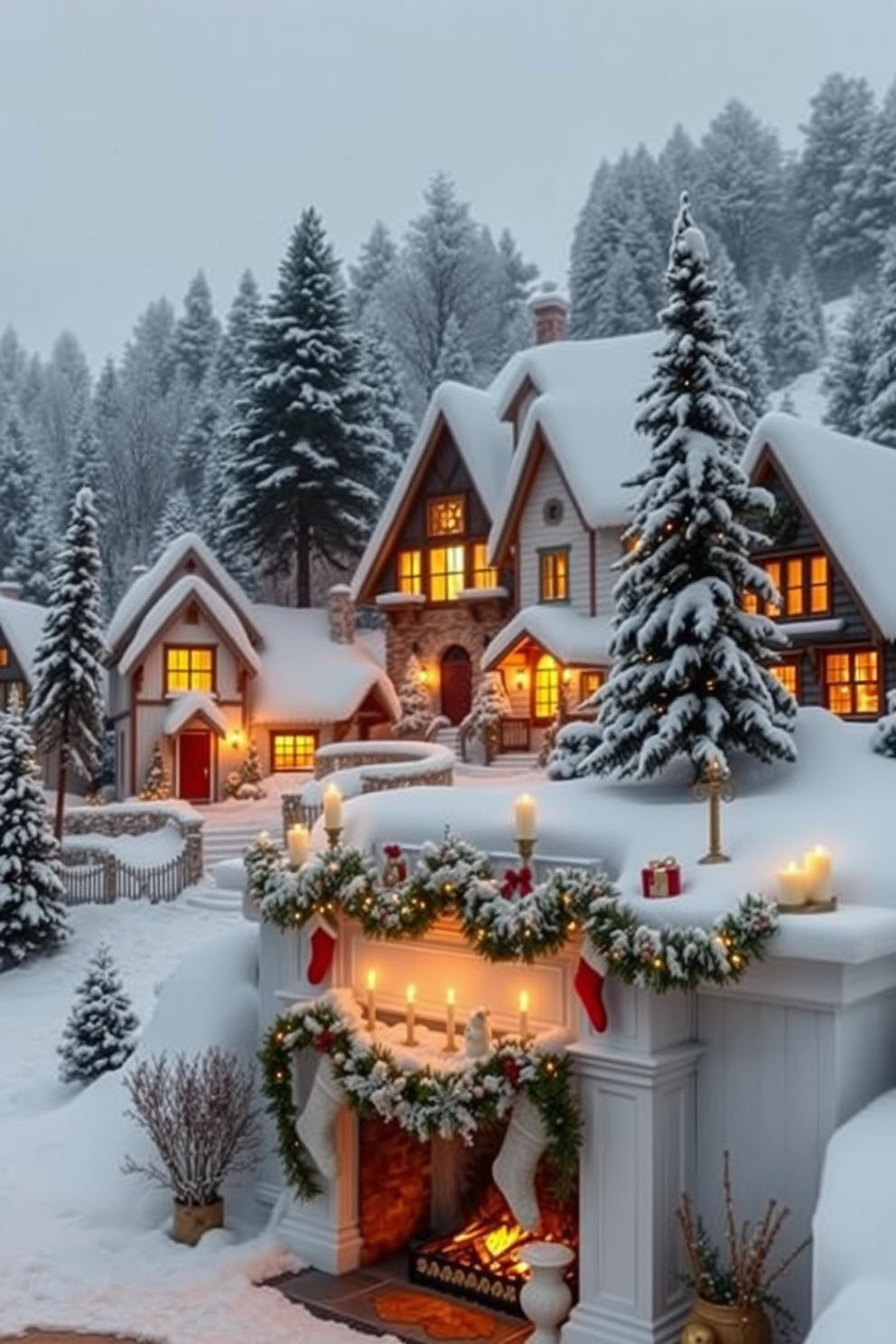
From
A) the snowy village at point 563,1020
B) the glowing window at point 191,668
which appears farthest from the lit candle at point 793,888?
the glowing window at point 191,668

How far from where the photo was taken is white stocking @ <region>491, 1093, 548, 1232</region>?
8820 mm

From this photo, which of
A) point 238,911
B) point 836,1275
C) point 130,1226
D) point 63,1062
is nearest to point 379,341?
point 238,911

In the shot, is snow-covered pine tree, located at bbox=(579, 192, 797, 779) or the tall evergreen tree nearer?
snow-covered pine tree, located at bbox=(579, 192, 797, 779)

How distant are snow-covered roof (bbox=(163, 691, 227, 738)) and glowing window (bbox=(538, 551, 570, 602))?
8760 mm

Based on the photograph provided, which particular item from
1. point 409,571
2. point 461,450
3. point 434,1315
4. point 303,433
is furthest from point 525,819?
point 303,433

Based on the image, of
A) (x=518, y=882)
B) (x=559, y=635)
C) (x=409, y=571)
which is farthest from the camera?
(x=409, y=571)

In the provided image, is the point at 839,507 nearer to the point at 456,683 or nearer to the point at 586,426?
the point at 586,426

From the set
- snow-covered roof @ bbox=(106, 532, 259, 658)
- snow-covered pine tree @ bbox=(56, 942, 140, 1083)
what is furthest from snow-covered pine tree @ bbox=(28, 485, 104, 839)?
snow-covered pine tree @ bbox=(56, 942, 140, 1083)

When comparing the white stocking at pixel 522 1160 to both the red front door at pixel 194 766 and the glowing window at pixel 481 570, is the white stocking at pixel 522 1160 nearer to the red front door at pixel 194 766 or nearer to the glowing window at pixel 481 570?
the glowing window at pixel 481 570

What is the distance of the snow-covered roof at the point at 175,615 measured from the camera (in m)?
32.6

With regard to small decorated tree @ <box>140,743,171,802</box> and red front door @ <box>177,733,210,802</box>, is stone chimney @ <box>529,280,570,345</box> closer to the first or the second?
red front door @ <box>177,733,210,802</box>

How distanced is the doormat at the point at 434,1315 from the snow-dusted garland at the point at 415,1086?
102 cm

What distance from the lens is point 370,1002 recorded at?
10000mm

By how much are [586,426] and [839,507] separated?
8.66 meters
